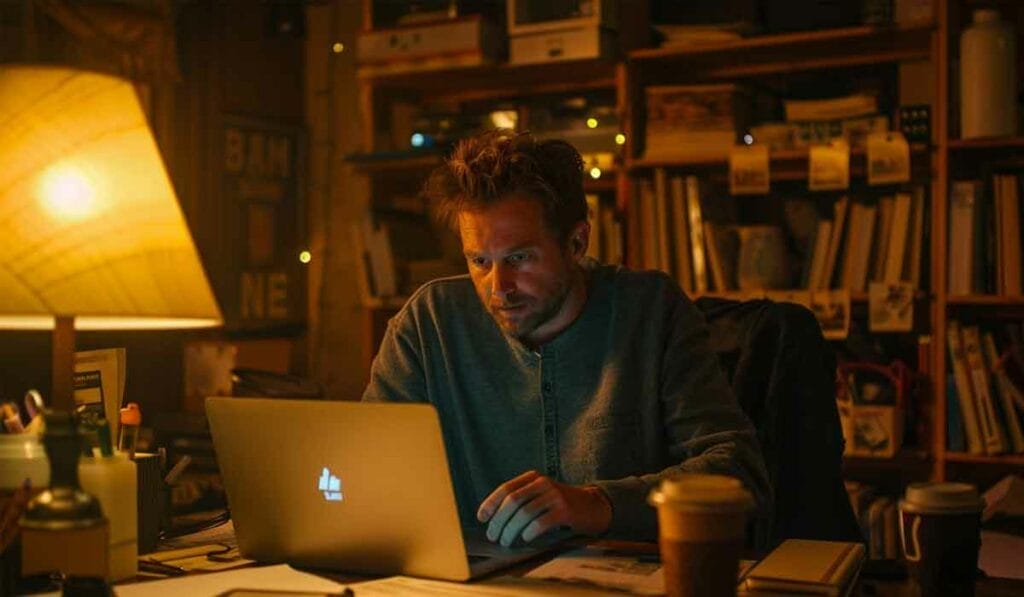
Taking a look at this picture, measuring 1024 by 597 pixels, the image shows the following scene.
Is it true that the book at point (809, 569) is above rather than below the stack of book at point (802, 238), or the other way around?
below

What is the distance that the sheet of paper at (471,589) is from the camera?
4.11 feet

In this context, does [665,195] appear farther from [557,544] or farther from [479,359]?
[557,544]

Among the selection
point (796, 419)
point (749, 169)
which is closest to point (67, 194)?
point (796, 419)

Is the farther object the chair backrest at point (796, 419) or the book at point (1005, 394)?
the book at point (1005, 394)

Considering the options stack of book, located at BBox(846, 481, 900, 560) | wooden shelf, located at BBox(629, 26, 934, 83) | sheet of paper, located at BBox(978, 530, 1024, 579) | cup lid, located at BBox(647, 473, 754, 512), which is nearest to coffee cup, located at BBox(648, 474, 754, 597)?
cup lid, located at BBox(647, 473, 754, 512)

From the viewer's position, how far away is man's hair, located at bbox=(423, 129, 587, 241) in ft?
6.12

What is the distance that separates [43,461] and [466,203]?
2.52 feet

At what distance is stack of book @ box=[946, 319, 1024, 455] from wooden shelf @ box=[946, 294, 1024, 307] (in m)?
0.06

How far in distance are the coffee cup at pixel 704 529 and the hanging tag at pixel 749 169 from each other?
2.18 m

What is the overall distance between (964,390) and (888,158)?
595 millimetres

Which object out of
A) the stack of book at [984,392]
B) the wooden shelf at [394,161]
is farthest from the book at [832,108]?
the wooden shelf at [394,161]

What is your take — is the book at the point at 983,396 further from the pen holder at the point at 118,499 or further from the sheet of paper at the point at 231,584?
the pen holder at the point at 118,499

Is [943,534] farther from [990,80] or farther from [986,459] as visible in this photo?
[990,80]

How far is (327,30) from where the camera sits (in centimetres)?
422
